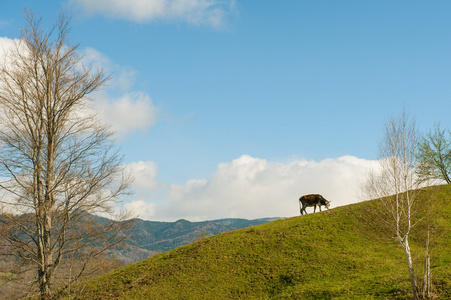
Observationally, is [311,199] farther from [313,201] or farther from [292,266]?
[292,266]

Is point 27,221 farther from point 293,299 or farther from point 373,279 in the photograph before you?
point 373,279

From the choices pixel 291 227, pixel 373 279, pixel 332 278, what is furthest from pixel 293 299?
pixel 291 227

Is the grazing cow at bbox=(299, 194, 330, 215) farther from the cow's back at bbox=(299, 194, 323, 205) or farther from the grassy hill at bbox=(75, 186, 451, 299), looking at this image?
the grassy hill at bbox=(75, 186, 451, 299)

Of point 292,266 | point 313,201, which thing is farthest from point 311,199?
point 292,266

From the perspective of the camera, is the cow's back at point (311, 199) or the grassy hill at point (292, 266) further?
the cow's back at point (311, 199)

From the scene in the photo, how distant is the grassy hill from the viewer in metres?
22.9

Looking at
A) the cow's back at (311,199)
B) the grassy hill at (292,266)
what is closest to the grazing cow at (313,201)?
the cow's back at (311,199)

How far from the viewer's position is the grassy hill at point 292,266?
75.1ft

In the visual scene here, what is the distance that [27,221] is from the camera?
709 inches

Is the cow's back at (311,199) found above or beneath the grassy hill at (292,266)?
above

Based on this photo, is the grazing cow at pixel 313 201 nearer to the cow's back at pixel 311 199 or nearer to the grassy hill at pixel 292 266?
the cow's back at pixel 311 199

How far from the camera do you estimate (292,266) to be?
90.8 ft

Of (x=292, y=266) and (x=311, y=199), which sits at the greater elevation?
(x=311, y=199)

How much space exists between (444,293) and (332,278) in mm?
7504
